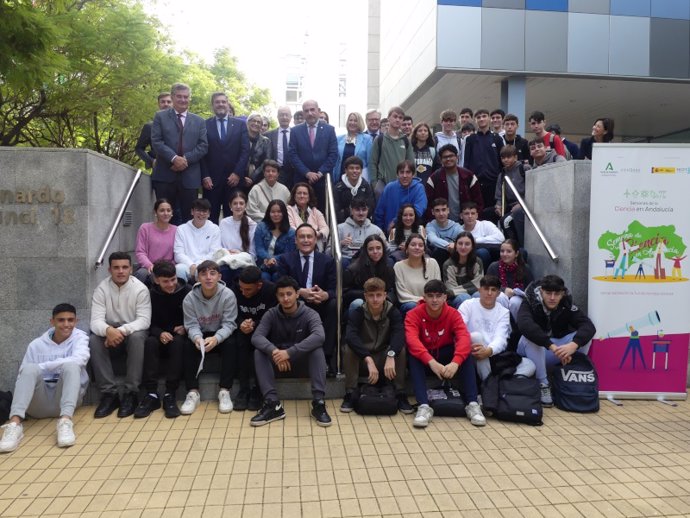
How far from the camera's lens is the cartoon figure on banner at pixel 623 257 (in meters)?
5.80

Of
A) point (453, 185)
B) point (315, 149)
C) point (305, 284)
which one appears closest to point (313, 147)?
point (315, 149)

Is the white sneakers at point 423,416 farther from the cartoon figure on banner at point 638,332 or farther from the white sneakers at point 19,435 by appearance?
the white sneakers at point 19,435

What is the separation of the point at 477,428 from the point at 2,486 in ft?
12.1

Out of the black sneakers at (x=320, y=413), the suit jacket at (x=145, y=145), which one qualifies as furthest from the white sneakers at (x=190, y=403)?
the suit jacket at (x=145, y=145)

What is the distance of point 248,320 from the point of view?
218 inches

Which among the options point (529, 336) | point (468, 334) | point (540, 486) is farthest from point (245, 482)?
point (529, 336)

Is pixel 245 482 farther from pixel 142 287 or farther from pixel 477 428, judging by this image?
pixel 142 287

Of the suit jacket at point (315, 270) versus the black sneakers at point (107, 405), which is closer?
the black sneakers at point (107, 405)

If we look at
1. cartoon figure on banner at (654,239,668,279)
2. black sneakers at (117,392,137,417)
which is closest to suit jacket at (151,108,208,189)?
black sneakers at (117,392,137,417)

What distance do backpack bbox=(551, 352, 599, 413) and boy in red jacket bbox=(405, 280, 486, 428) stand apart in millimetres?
886

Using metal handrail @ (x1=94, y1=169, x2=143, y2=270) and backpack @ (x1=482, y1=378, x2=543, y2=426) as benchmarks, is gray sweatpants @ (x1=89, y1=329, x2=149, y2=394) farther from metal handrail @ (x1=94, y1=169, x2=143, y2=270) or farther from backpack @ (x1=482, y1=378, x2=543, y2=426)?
backpack @ (x1=482, y1=378, x2=543, y2=426)

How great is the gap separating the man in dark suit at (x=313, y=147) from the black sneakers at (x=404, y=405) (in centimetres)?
376

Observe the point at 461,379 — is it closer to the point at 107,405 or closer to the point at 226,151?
the point at 107,405

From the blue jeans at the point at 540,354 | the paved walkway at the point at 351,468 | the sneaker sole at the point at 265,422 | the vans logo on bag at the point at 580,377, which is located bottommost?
the paved walkway at the point at 351,468
